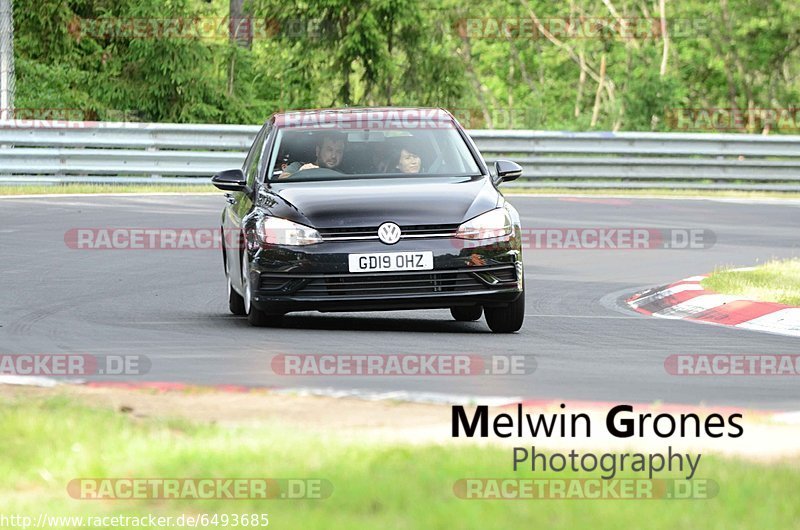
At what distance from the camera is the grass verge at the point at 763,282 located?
12.5 metres

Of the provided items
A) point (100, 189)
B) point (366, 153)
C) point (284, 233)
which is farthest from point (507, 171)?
point (100, 189)

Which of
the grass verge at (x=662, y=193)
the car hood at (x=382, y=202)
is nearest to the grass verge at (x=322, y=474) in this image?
the car hood at (x=382, y=202)

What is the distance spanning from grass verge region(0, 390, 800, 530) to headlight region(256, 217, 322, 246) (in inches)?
138

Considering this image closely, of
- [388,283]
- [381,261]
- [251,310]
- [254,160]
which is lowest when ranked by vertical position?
[251,310]

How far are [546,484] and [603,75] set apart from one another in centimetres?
5156

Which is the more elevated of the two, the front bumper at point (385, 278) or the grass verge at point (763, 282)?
the front bumper at point (385, 278)

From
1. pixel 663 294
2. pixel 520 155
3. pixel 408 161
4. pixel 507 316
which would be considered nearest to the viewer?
pixel 507 316

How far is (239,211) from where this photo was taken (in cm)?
1151

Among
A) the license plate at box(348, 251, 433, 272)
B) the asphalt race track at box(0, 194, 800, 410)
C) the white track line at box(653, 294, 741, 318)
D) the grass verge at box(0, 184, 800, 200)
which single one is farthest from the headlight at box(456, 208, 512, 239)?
the grass verge at box(0, 184, 800, 200)

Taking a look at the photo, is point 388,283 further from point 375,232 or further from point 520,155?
point 520,155

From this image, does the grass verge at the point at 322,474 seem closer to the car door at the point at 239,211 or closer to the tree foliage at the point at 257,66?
the car door at the point at 239,211

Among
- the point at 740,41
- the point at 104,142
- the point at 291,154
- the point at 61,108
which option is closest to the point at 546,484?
the point at 291,154

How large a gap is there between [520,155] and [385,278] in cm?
1885

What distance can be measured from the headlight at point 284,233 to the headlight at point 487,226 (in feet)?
3.03
